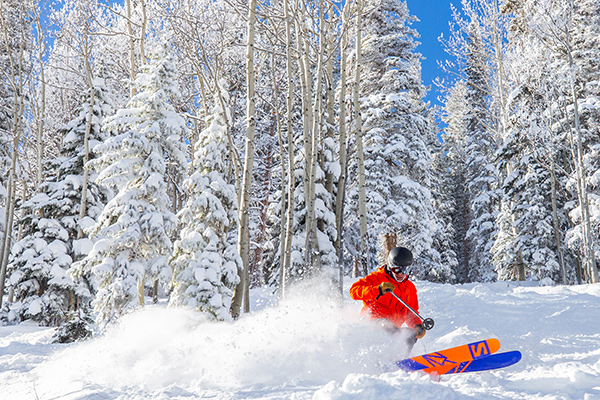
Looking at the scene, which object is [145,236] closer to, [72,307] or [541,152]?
[72,307]

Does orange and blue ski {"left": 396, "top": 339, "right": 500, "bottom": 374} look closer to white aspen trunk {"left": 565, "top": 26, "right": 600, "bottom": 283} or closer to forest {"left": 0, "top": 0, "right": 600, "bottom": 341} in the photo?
forest {"left": 0, "top": 0, "right": 600, "bottom": 341}

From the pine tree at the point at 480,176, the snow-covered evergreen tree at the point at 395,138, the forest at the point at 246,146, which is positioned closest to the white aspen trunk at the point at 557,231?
the forest at the point at 246,146

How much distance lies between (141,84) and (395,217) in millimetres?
12497

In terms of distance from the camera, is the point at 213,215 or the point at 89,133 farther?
the point at 89,133

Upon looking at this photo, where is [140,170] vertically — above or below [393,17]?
below

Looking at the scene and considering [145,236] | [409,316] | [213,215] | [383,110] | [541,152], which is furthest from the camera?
[383,110]

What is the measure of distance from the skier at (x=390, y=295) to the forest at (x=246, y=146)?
477cm

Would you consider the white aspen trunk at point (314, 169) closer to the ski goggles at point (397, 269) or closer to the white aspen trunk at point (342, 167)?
the white aspen trunk at point (342, 167)

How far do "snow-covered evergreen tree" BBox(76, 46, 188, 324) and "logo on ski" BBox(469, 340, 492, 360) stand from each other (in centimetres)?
924

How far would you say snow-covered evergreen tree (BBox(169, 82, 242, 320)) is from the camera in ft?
40.8

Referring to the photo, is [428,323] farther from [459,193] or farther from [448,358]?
[459,193]

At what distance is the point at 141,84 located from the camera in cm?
1253

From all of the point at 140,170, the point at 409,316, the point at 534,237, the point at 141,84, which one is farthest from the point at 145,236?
the point at 534,237

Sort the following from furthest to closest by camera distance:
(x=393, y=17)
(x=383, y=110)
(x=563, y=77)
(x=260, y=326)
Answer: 1. (x=393, y=17)
2. (x=383, y=110)
3. (x=563, y=77)
4. (x=260, y=326)
